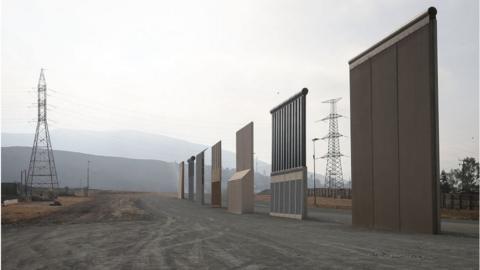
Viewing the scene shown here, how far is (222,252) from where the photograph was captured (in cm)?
1409

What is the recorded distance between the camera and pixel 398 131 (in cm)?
2272

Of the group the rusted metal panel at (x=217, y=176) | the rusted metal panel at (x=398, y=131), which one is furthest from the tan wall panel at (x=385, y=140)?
the rusted metal panel at (x=217, y=176)

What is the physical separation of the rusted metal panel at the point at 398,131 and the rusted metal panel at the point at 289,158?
8.04 metres

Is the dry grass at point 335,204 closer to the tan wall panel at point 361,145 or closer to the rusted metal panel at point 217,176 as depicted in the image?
the rusted metal panel at point 217,176

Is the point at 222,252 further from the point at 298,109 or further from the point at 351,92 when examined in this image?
the point at 298,109

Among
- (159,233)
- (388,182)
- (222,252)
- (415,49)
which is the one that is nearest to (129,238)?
(159,233)

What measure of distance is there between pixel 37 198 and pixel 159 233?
6101cm

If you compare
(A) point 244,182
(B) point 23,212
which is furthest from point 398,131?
(B) point 23,212

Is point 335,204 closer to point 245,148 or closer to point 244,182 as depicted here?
point 245,148

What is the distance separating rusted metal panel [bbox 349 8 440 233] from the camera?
20594 mm

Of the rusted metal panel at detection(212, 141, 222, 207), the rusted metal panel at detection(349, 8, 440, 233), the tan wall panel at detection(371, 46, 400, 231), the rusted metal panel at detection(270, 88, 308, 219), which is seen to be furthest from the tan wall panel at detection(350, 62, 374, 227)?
the rusted metal panel at detection(212, 141, 222, 207)

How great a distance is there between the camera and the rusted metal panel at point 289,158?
1380 inches

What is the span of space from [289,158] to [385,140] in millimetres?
14784

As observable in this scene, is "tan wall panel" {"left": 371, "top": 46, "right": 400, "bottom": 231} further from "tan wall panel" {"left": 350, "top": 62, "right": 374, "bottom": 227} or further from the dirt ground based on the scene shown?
the dirt ground
